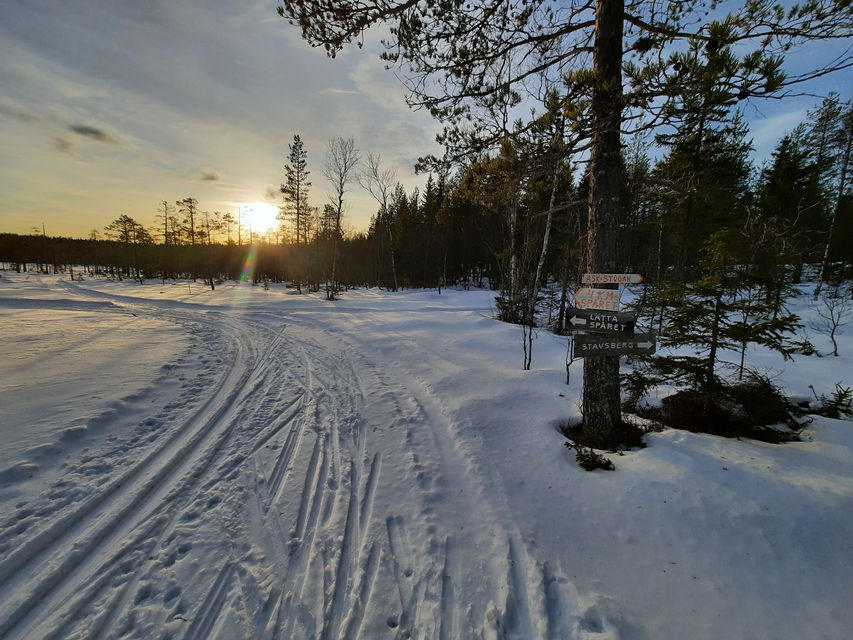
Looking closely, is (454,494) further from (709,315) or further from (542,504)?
(709,315)

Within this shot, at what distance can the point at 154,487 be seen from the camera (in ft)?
11.2

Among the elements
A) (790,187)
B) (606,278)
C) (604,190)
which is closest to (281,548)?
(606,278)

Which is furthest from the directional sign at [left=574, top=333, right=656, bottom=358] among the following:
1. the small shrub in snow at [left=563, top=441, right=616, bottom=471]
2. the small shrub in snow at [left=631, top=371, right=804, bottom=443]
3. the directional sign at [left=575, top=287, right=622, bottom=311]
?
the small shrub in snow at [left=631, top=371, right=804, bottom=443]

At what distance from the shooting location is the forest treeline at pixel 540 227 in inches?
175

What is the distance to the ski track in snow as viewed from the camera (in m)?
2.17

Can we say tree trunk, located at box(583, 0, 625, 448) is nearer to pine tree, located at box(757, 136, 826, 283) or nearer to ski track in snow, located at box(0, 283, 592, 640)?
ski track in snow, located at box(0, 283, 592, 640)

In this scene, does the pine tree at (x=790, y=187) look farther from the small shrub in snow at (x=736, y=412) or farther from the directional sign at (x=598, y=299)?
the directional sign at (x=598, y=299)

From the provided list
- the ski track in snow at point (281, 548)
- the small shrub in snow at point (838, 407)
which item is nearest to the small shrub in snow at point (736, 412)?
the small shrub in snow at point (838, 407)

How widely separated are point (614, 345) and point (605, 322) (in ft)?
0.97

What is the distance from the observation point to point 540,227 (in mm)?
13266

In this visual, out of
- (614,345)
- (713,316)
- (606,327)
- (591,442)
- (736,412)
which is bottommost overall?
(591,442)

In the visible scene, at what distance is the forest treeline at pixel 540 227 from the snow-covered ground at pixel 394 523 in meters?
2.86

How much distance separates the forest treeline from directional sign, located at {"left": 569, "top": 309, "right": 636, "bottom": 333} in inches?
40.9

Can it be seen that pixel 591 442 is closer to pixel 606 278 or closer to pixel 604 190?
pixel 606 278
